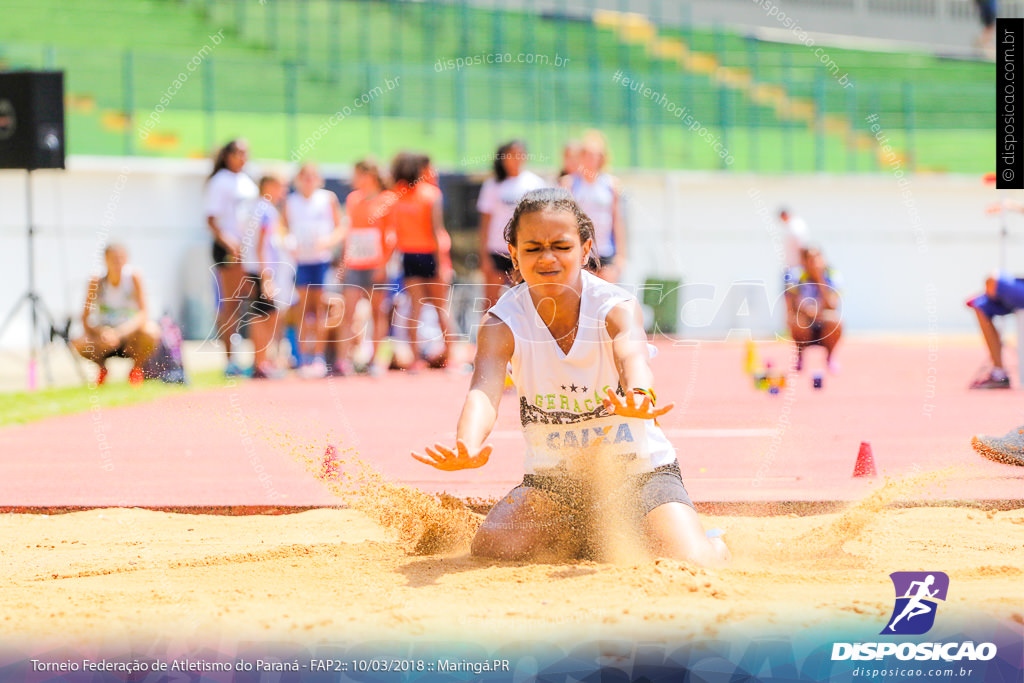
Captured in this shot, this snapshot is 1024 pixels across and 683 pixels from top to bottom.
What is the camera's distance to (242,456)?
7160 mm

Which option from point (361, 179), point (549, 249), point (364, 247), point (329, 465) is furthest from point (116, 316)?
point (549, 249)

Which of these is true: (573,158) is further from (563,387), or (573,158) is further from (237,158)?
(563,387)

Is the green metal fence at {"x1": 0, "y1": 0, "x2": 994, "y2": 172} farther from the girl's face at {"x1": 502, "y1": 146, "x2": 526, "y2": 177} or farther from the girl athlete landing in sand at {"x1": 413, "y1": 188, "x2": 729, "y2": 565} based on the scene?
the girl athlete landing in sand at {"x1": 413, "y1": 188, "x2": 729, "y2": 565}

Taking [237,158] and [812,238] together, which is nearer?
[237,158]

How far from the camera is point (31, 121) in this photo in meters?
10.9

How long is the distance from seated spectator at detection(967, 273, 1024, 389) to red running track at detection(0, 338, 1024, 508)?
0.19 m

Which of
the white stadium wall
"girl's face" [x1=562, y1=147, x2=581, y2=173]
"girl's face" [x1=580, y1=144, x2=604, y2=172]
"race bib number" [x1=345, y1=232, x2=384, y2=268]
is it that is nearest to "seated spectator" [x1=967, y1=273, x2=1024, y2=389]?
"girl's face" [x1=580, y1=144, x2=604, y2=172]

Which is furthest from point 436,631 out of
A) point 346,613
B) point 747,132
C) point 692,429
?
point 747,132

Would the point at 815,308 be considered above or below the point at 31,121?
below

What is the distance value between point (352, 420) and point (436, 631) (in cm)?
556

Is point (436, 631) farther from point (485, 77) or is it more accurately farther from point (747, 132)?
point (747, 132)

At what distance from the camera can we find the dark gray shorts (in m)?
4.13

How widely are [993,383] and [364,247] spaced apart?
6.38 m

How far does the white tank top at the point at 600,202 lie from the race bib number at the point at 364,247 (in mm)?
3081
